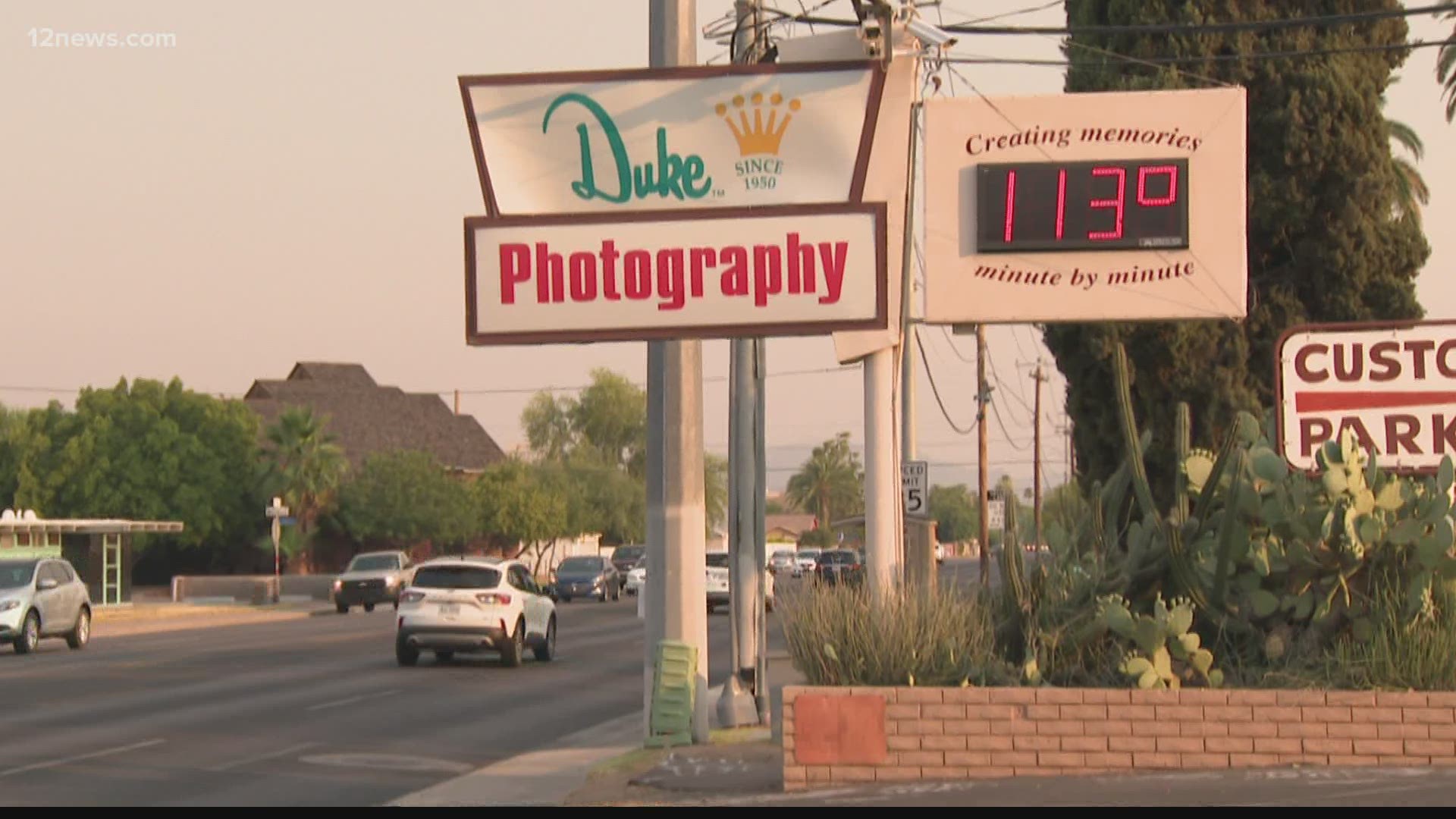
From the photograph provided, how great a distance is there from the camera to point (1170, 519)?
1287 cm

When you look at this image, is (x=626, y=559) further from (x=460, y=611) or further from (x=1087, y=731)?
(x=1087, y=731)

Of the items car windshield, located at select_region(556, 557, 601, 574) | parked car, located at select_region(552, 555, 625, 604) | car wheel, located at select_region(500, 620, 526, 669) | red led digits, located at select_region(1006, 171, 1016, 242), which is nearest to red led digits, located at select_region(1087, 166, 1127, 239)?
red led digits, located at select_region(1006, 171, 1016, 242)

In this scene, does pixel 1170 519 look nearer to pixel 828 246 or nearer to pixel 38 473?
pixel 828 246

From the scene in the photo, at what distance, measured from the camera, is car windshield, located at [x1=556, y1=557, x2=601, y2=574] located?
59750mm

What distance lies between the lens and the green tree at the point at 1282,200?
24.9 m

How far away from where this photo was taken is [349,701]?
22.0m


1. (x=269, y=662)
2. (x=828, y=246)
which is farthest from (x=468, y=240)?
(x=269, y=662)

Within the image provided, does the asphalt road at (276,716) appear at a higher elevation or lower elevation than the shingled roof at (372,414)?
lower

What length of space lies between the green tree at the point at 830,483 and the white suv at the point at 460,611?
123713 mm

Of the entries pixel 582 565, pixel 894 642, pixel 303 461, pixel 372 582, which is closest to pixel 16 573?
pixel 372 582

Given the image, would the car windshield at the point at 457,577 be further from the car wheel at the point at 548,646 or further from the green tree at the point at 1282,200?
the green tree at the point at 1282,200

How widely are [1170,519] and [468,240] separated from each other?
18.3 feet

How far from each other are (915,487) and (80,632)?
51.3 feet

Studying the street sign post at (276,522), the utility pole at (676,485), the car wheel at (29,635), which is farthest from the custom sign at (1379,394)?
the street sign post at (276,522)
